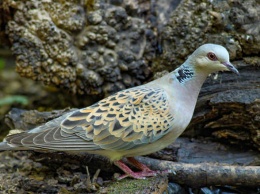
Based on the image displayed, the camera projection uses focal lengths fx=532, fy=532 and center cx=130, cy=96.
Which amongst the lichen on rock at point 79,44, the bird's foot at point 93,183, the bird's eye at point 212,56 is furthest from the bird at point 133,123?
the lichen on rock at point 79,44

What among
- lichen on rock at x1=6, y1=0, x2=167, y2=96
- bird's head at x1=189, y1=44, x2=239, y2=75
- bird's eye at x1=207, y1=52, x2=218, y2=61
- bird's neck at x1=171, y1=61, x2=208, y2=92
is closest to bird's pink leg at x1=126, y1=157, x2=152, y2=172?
bird's neck at x1=171, y1=61, x2=208, y2=92

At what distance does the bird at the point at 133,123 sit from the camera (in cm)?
425

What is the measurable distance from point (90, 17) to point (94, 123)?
183cm

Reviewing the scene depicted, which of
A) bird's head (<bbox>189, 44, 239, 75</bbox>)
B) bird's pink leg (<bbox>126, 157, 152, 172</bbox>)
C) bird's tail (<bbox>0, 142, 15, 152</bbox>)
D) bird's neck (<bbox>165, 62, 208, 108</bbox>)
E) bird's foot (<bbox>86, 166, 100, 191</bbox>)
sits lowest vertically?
bird's foot (<bbox>86, 166, 100, 191</bbox>)

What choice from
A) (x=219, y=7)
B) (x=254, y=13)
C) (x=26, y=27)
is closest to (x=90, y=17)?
(x=26, y=27)

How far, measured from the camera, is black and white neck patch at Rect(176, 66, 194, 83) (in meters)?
4.44

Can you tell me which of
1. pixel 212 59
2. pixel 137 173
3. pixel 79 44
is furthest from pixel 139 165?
pixel 79 44

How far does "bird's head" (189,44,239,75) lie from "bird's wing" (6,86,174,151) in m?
0.39

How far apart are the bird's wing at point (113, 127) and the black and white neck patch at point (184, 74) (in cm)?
19

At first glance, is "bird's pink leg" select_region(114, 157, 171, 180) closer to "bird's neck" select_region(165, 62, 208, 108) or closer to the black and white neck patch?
"bird's neck" select_region(165, 62, 208, 108)

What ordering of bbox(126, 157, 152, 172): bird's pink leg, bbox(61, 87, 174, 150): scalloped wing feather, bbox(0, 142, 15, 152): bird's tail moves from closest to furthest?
1. bbox(61, 87, 174, 150): scalloped wing feather
2. bbox(0, 142, 15, 152): bird's tail
3. bbox(126, 157, 152, 172): bird's pink leg

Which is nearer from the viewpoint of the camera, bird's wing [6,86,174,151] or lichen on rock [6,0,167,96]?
bird's wing [6,86,174,151]

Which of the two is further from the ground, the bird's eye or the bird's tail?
the bird's eye

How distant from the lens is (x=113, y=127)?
4.29 metres
